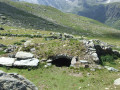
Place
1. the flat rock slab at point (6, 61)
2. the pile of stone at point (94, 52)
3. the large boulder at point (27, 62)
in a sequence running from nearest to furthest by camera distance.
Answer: the flat rock slab at point (6, 61)
the large boulder at point (27, 62)
the pile of stone at point (94, 52)

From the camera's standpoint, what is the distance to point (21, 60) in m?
20.7

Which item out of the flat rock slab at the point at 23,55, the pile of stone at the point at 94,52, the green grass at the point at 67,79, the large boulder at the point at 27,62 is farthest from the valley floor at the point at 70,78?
the pile of stone at the point at 94,52

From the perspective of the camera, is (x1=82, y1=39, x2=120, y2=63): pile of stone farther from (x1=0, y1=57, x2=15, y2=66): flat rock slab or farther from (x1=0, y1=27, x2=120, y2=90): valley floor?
(x1=0, y1=57, x2=15, y2=66): flat rock slab

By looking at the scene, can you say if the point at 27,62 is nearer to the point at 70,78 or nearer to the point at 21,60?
the point at 21,60

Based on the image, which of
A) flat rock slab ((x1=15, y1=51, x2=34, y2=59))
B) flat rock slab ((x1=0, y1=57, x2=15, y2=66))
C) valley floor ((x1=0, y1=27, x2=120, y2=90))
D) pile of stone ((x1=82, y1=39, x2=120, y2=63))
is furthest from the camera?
pile of stone ((x1=82, y1=39, x2=120, y2=63))

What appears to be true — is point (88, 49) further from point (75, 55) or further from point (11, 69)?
point (11, 69)

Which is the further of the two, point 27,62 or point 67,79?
point 27,62

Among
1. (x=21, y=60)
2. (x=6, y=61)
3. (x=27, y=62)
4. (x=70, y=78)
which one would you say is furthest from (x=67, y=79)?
(x=6, y=61)

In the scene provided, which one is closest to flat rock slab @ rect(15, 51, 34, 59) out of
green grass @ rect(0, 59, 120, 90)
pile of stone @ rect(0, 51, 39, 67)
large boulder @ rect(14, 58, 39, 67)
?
pile of stone @ rect(0, 51, 39, 67)

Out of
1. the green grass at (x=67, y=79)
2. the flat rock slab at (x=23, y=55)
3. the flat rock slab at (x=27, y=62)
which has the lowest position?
the green grass at (x=67, y=79)

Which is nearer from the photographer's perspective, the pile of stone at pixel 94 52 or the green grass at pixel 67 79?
the green grass at pixel 67 79

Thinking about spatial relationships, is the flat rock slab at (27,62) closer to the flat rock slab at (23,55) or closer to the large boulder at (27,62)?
the large boulder at (27,62)

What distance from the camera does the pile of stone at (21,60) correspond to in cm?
1964

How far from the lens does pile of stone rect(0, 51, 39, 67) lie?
19641mm
